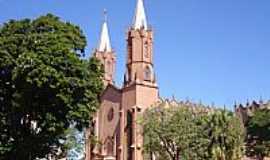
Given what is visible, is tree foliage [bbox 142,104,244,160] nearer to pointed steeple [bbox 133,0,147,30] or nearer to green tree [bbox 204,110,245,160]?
green tree [bbox 204,110,245,160]

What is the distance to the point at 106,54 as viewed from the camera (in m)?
75.2

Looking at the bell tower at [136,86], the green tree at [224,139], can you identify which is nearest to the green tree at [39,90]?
the green tree at [224,139]

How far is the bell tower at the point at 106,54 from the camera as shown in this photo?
74500 mm

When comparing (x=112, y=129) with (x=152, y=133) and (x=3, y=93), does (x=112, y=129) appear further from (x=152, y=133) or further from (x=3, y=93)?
(x=3, y=93)

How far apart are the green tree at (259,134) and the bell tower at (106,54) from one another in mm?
20222

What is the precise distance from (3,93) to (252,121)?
44954mm

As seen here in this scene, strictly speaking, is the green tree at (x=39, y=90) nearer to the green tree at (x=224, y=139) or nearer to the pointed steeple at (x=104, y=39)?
the green tree at (x=224, y=139)

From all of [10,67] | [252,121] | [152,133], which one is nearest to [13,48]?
[10,67]

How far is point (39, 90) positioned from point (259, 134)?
147ft

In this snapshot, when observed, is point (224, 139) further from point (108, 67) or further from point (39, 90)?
point (108, 67)

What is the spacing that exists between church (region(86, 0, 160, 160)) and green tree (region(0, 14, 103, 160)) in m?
28.2

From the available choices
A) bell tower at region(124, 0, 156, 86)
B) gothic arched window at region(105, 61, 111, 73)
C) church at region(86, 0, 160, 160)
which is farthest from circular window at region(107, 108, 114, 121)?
gothic arched window at region(105, 61, 111, 73)

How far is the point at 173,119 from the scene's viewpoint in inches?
1892

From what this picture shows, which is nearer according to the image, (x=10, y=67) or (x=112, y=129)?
(x=10, y=67)
